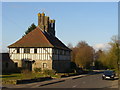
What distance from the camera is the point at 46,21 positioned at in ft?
174

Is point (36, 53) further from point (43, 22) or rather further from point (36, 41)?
point (43, 22)

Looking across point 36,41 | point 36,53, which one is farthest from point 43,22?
point 36,53

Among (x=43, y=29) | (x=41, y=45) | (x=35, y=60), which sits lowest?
(x=35, y=60)

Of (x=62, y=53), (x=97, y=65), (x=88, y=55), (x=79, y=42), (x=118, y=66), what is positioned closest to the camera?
(x=118, y=66)

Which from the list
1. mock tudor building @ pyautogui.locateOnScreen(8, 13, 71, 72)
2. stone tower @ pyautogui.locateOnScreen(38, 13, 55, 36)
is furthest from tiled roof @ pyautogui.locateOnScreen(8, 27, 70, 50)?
stone tower @ pyautogui.locateOnScreen(38, 13, 55, 36)

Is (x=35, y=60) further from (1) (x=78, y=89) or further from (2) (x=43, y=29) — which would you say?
(1) (x=78, y=89)

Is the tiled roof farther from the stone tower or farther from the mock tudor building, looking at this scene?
the stone tower

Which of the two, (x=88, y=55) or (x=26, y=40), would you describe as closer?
(x=26, y=40)

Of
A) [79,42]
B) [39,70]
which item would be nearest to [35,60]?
[39,70]

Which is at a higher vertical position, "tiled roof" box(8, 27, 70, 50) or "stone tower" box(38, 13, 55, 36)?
"stone tower" box(38, 13, 55, 36)

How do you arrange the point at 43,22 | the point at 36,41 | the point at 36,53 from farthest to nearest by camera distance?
the point at 43,22, the point at 36,41, the point at 36,53

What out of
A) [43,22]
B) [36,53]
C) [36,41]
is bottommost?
[36,53]

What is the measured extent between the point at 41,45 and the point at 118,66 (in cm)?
1874

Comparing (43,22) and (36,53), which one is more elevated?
(43,22)
